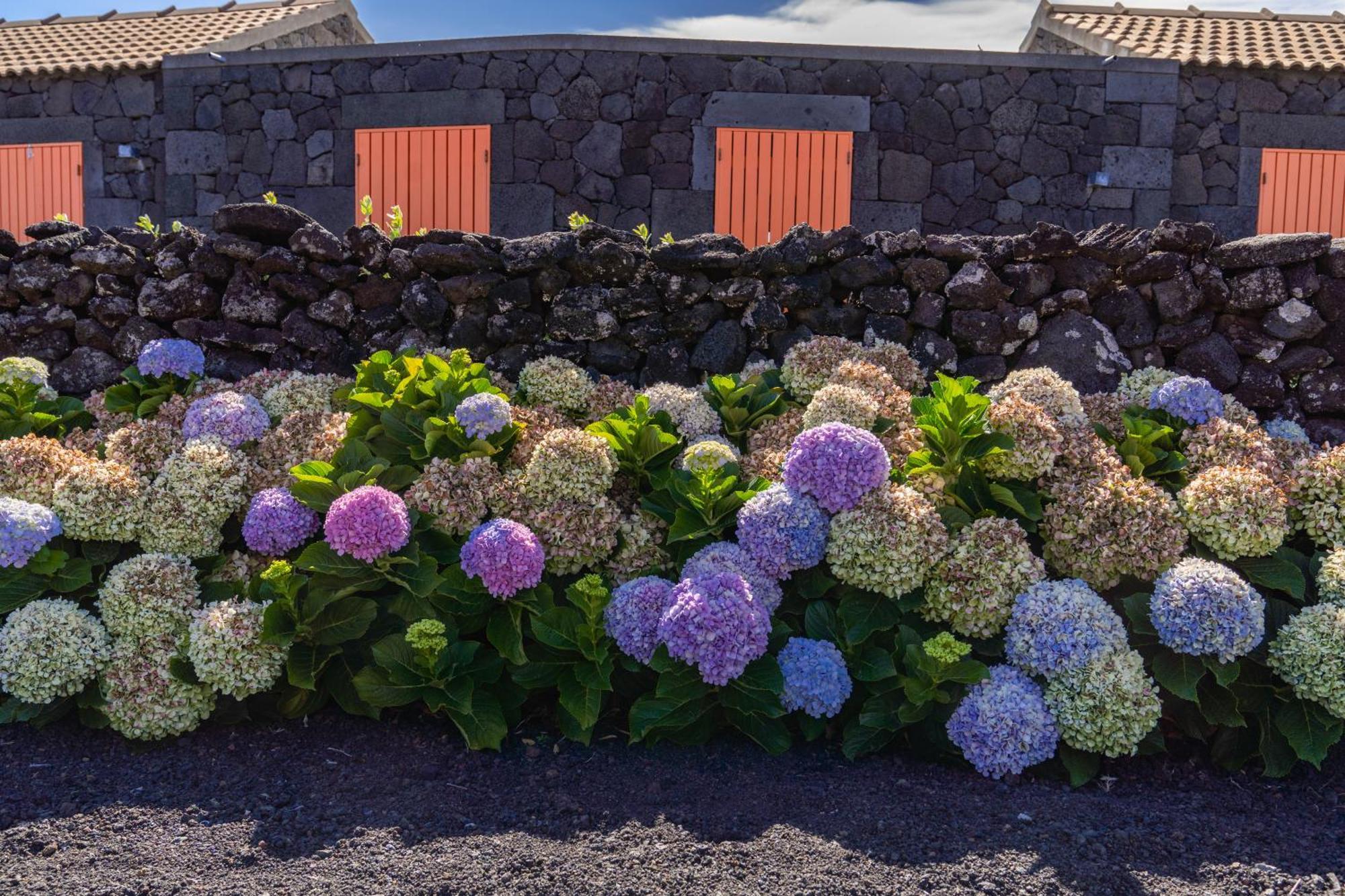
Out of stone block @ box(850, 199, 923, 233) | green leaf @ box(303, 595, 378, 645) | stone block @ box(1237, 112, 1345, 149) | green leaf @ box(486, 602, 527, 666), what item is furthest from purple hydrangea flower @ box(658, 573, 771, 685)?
stone block @ box(1237, 112, 1345, 149)

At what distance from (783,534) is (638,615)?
1.49 feet

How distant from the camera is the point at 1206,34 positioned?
33.7 ft

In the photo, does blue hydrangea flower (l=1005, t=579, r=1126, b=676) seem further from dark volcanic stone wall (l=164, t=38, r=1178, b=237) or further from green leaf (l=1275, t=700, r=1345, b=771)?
dark volcanic stone wall (l=164, t=38, r=1178, b=237)

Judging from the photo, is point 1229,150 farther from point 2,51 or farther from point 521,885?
point 2,51

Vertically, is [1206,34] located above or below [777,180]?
above

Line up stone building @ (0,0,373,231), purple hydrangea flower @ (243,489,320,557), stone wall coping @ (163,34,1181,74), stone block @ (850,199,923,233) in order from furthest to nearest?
1. stone building @ (0,0,373,231)
2. stone block @ (850,199,923,233)
3. stone wall coping @ (163,34,1181,74)
4. purple hydrangea flower @ (243,489,320,557)

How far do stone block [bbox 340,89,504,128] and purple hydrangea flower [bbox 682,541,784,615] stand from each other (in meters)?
6.78

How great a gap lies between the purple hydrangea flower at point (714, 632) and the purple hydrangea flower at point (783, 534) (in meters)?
0.27

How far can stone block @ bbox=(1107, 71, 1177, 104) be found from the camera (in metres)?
8.95

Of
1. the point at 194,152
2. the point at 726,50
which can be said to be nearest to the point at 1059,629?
the point at 726,50

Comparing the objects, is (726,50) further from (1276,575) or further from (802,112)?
(1276,575)

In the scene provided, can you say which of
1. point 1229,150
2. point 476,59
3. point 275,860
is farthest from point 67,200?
point 1229,150

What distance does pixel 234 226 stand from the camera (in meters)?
4.46

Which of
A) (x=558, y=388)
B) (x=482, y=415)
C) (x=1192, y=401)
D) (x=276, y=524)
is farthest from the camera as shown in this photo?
(x=558, y=388)
